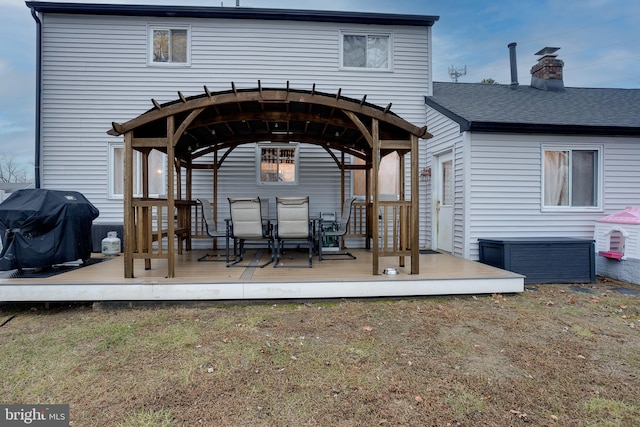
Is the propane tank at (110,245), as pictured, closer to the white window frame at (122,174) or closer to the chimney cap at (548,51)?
the white window frame at (122,174)

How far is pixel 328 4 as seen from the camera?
14.0 meters

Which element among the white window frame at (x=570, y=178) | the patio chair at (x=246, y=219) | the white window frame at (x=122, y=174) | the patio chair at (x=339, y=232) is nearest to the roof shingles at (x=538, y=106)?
the white window frame at (x=570, y=178)

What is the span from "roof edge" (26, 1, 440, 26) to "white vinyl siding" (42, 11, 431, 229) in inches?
5.2

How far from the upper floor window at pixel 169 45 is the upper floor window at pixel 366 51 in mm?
3497

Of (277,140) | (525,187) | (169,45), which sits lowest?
(525,187)

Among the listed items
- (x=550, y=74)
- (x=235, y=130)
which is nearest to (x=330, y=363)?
(x=235, y=130)

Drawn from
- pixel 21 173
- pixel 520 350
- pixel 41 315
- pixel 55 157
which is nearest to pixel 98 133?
pixel 55 157

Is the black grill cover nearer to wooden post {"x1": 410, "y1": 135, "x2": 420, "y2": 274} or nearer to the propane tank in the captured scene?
the propane tank

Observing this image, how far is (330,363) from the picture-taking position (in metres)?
2.68

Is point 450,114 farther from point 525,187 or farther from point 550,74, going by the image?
point 550,74

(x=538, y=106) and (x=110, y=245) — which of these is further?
(x=538, y=106)

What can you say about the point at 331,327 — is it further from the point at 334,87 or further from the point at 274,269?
the point at 334,87

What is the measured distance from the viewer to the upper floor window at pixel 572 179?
6.27 meters

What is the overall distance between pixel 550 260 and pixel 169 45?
27.7 feet
